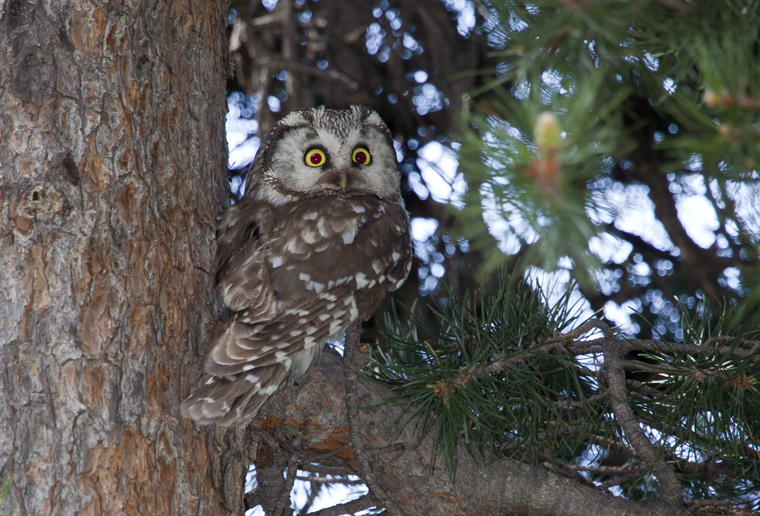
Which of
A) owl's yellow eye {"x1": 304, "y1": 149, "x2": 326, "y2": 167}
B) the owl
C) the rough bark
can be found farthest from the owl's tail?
owl's yellow eye {"x1": 304, "y1": 149, "x2": 326, "y2": 167}

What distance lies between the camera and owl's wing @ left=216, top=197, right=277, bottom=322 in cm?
162

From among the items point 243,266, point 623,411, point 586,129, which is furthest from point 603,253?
point 243,266

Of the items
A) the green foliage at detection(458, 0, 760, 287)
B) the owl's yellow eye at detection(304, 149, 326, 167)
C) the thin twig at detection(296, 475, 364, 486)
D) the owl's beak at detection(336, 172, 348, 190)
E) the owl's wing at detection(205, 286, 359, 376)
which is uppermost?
the owl's yellow eye at detection(304, 149, 326, 167)

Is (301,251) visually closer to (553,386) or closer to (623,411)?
(553,386)

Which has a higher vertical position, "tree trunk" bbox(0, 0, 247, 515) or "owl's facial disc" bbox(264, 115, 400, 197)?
"owl's facial disc" bbox(264, 115, 400, 197)

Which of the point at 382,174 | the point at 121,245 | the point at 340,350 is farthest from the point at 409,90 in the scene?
the point at 121,245

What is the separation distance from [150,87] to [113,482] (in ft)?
3.10

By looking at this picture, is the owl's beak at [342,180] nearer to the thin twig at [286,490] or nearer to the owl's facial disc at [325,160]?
the owl's facial disc at [325,160]

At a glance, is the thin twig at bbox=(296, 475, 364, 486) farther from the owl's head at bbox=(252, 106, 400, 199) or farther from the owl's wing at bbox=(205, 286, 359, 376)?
the owl's head at bbox=(252, 106, 400, 199)

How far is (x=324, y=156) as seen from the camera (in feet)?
6.86

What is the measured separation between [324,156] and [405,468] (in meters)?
1.05

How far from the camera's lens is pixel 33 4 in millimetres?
1411

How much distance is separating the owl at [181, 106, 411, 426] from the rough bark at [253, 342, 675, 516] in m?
0.12

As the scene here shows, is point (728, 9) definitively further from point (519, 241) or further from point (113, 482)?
point (113, 482)
